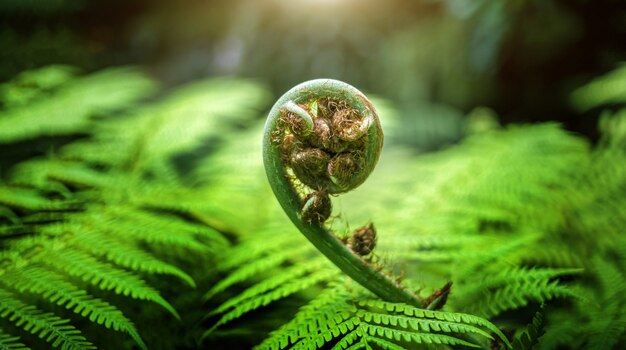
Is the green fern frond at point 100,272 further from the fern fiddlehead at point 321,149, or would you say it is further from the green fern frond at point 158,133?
the green fern frond at point 158,133

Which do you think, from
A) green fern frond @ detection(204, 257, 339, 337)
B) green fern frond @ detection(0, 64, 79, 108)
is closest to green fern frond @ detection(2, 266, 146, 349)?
green fern frond @ detection(204, 257, 339, 337)

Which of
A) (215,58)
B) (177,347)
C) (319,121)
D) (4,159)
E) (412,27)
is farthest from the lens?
(215,58)

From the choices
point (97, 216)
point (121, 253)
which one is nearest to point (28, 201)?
point (97, 216)

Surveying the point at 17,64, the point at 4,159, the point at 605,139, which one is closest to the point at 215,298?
the point at 4,159

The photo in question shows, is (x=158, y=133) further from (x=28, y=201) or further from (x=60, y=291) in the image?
(x=60, y=291)

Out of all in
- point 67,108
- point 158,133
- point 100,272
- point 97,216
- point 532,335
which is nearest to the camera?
point 532,335

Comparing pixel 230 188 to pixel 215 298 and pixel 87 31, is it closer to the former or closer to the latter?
pixel 215 298

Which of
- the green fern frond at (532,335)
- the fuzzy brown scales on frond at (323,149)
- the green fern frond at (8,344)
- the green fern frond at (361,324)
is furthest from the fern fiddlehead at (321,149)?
the green fern frond at (8,344)
